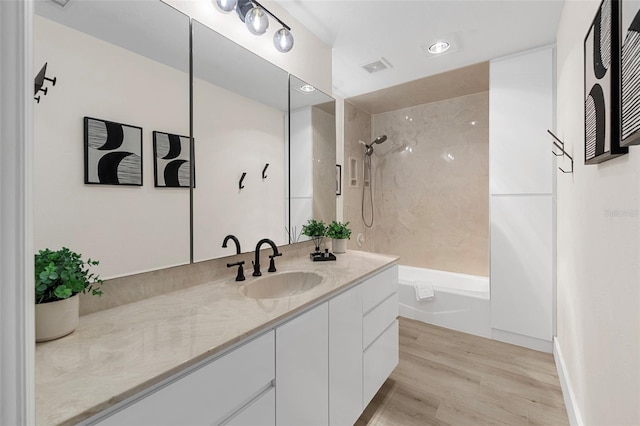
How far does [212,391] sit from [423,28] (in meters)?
2.47

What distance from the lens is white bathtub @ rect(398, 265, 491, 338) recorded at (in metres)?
2.64

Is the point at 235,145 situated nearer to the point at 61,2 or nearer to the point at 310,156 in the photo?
the point at 310,156

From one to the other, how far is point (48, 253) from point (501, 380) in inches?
105

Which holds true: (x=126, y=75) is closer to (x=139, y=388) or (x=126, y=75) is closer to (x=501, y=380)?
(x=139, y=388)

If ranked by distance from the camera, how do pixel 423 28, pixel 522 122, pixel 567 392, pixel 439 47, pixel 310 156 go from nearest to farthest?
pixel 567 392
pixel 423 28
pixel 310 156
pixel 439 47
pixel 522 122

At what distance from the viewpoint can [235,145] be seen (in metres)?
1.58

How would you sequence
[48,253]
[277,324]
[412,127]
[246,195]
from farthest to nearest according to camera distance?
1. [412,127]
2. [246,195]
3. [277,324]
4. [48,253]

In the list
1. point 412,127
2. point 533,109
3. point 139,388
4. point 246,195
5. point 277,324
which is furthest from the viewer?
point 412,127

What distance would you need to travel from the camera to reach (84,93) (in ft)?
3.31

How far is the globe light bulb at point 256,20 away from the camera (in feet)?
5.06

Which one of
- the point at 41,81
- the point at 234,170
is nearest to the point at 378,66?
the point at 234,170

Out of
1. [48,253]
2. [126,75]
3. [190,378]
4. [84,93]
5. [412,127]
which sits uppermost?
[412,127]

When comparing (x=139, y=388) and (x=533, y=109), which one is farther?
(x=533, y=109)

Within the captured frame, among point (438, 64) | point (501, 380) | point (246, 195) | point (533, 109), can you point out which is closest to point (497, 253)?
point (501, 380)
